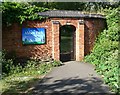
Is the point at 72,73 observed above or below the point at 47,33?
below

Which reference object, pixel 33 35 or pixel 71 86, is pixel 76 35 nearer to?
pixel 33 35

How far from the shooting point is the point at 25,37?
51.7 feet

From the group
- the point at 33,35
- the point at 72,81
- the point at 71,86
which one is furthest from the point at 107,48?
the point at 71,86

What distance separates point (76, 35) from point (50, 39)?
1.79 metres

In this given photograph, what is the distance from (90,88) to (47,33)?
685 centimetres

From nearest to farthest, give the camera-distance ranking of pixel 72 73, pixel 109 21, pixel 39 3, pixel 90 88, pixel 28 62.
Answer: pixel 90 88, pixel 72 73, pixel 28 62, pixel 109 21, pixel 39 3

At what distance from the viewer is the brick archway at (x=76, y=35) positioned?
16.0 m

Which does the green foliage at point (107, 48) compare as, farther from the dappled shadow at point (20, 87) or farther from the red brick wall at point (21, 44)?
the dappled shadow at point (20, 87)

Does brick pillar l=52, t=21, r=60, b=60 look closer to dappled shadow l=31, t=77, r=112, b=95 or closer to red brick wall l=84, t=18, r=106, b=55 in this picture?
red brick wall l=84, t=18, r=106, b=55

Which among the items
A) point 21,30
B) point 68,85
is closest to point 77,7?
point 21,30

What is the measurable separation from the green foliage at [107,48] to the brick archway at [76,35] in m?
0.65

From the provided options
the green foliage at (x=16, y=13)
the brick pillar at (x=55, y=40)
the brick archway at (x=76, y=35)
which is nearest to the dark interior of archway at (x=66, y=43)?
the brick archway at (x=76, y=35)

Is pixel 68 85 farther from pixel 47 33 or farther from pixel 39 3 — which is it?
pixel 39 3

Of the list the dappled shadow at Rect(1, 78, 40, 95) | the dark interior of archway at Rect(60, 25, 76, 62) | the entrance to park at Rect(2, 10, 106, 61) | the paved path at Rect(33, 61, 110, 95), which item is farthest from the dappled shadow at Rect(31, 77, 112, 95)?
the dark interior of archway at Rect(60, 25, 76, 62)
